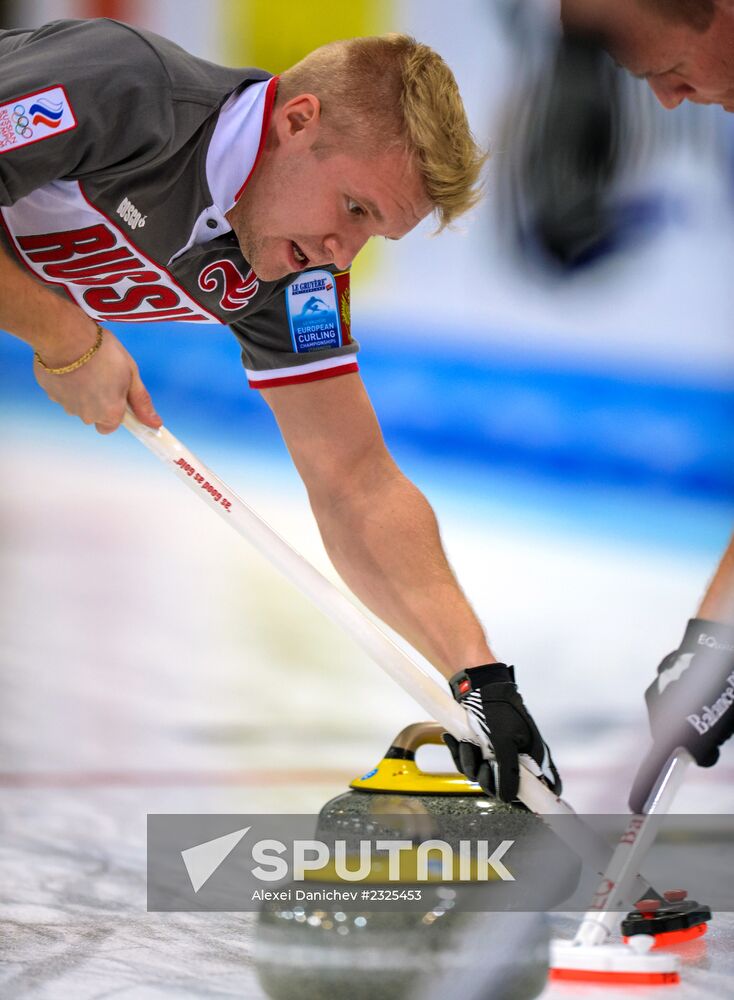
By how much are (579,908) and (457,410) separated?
2.11m

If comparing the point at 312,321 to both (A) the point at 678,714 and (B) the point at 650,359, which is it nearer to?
(A) the point at 678,714

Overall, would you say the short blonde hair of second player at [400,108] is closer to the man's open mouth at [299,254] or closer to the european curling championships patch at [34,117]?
the man's open mouth at [299,254]

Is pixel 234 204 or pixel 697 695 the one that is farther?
pixel 234 204

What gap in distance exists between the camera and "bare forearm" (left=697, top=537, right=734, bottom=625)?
1666mm

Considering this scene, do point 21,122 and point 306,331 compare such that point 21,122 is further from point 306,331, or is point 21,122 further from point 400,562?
point 400,562

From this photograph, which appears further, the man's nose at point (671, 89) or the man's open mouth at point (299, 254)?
the man's open mouth at point (299, 254)

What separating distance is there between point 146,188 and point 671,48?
28.9 inches

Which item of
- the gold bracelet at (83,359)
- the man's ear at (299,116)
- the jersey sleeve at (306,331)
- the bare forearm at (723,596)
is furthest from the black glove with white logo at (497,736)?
the man's ear at (299,116)

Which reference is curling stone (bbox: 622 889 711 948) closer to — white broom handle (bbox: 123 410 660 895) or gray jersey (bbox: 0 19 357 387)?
white broom handle (bbox: 123 410 660 895)

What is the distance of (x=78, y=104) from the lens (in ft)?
5.15

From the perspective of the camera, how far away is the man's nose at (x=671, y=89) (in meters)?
1.74

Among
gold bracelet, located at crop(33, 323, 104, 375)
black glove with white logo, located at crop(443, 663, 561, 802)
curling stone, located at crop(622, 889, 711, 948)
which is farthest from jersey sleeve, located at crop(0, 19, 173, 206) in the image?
curling stone, located at crop(622, 889, 711, 948)

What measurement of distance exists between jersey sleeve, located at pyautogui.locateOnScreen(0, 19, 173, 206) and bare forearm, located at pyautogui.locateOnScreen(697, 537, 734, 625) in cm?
93

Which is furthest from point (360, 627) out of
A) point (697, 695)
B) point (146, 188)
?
point (146, 188)
